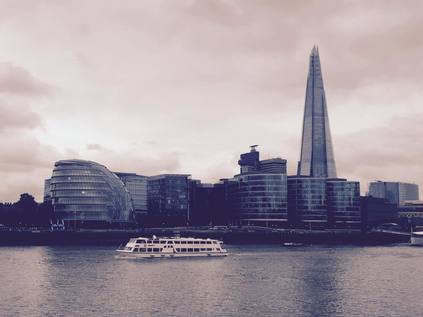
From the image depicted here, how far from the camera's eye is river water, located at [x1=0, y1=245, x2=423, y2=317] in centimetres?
7725

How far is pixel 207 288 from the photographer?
9644cm

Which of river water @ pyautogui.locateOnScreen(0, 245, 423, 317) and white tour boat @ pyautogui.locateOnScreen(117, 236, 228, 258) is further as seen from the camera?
white tour boat @ pyautogui.locateOnScreen(117, 236, 228, 258)

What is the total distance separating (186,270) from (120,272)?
46.0 ft

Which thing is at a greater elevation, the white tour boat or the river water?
the white tour boat

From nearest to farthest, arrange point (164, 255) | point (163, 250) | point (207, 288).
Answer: point (207, 288) < point (164, 255) < point (163, 250)

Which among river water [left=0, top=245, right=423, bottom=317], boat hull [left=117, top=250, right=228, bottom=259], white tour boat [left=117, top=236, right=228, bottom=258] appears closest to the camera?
river water [left=0, top=245, right=423, bottom=317]

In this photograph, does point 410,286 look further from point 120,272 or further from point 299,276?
point 120,272

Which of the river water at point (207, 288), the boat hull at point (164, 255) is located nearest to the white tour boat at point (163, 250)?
the boat hull at point (164, 255)

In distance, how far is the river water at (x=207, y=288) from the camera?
253ft

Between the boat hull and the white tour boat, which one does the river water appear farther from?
the white tour boat

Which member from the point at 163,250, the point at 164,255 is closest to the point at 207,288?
the point at 164,255

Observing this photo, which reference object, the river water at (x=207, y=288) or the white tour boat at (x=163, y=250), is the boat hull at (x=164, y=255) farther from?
the river water at (x=207, y=288)

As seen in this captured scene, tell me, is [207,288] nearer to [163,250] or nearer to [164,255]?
[164,255]

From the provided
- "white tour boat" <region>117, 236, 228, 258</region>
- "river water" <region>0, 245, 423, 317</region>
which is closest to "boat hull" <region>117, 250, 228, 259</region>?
"white tour boat" <region>117, 236, 228, 258</region>
